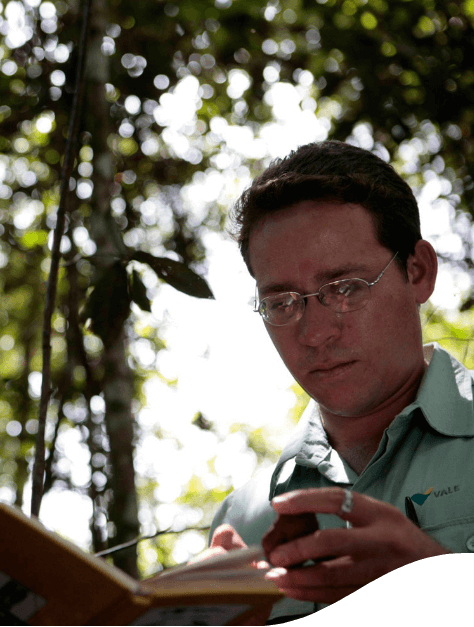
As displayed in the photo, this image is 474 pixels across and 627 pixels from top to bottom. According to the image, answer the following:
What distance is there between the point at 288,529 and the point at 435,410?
0.65 metres

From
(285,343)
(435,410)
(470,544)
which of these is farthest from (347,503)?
(285,343)

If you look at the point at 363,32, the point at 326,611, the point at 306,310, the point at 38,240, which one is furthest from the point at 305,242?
the point at 38,240

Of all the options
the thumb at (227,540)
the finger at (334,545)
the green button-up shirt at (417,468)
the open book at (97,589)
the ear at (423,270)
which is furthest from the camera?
the ear at (423,270)

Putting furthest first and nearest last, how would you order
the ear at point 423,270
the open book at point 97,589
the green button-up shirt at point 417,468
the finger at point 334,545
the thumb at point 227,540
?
the ear at point 423,270, the green button-up shirt at point 417,468, the thumb at point 227,540, the finger at point 334,545, the open book at point 97,589

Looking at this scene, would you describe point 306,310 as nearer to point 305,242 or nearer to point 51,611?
point 305,242

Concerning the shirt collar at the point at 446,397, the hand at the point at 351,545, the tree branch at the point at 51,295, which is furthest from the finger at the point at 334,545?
the tree branch at the point at 51,295

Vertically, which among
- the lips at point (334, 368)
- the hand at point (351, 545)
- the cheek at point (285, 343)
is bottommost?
the hand at point (351, 545)

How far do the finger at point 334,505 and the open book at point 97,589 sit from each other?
11 centimetres

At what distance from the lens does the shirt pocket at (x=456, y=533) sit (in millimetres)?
1283

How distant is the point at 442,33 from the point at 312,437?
251 cm

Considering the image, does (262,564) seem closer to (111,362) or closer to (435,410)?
(435,410)

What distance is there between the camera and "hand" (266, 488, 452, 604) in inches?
35.6

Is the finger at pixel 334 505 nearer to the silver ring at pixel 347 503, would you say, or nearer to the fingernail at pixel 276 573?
the silver ring at pixel 347 503

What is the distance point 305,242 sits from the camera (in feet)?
5.11
